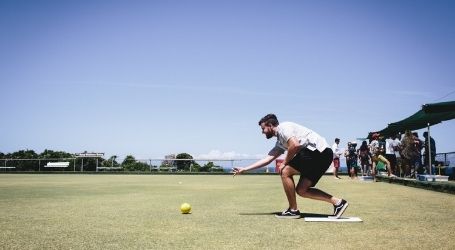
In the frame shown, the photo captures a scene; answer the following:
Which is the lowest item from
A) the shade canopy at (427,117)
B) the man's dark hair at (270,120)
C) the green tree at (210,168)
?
the green tree at (210,168)

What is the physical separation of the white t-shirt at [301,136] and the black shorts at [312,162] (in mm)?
78

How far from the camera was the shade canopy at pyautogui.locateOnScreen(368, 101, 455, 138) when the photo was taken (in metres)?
11.9

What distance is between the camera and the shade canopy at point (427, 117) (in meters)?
11.9

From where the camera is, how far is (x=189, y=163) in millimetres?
34250

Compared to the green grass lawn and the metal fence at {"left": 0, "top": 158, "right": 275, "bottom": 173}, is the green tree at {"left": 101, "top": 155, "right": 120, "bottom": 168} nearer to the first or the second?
the metal fence at {"left": 0, "top": 158, "right": 275, "bottom": 173}

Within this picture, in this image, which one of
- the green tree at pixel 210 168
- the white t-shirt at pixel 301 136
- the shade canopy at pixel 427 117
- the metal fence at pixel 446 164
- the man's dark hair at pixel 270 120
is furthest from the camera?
the green tree at pixel 210 168

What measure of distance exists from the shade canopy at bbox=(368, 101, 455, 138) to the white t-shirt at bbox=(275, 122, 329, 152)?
24.4 ft

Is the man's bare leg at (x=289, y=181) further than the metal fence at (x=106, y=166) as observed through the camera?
No

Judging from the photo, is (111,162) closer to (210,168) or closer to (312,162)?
(210,168)

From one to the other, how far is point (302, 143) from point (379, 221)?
4.76ft

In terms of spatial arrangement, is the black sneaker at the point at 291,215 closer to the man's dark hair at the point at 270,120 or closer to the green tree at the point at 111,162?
the man's dark hair at the point at 270,120

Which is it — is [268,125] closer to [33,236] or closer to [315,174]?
[315,174]

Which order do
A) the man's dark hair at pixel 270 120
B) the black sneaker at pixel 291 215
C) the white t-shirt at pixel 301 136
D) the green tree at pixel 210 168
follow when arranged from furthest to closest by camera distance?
1. the green tree at pixel 210 168
2. the black sneaker at pixel 291 215
3. the man's dark hair at pixel 270 120
4. the white t-shirt at pixel 301 136

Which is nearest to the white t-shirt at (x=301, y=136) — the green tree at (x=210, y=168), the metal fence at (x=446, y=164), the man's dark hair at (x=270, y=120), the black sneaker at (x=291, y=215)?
the man's dark hair at (x=270, y=120)
